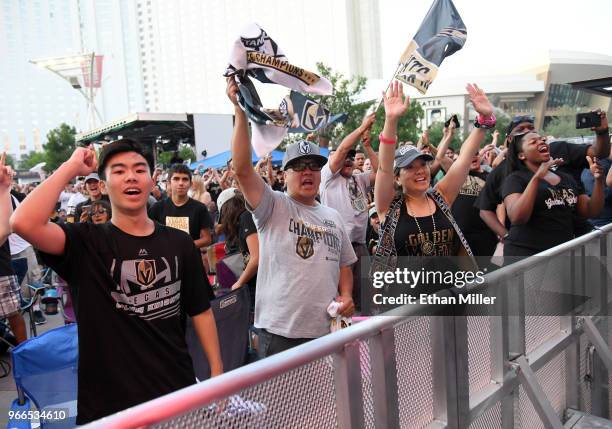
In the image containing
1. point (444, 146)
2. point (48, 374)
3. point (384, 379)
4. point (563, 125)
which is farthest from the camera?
point (563, 125)

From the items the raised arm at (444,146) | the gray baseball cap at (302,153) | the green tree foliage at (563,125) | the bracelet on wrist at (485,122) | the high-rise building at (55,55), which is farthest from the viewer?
the high-rise building at (55,55)

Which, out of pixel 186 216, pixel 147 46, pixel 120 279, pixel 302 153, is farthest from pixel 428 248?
pixel 147 46

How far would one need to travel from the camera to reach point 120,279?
219 centimetres

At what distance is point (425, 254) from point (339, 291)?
0.67 metres

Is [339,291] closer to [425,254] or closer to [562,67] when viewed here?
[425,254]

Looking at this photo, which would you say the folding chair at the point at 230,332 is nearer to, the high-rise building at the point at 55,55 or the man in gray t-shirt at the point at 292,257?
the man in gray t-shirt at the point at 292,257

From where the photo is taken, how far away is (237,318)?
3682 mm

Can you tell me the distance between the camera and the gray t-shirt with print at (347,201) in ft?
18.1

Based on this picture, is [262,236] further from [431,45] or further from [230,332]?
[431,45]

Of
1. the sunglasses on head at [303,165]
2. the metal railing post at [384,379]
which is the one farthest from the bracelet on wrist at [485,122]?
the metal railing post at [384,379]

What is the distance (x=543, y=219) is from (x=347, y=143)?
1643 millimetres

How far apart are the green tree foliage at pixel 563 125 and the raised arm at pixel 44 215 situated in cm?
8261

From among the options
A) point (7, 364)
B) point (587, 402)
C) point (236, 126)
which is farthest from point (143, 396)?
point (7, 364)

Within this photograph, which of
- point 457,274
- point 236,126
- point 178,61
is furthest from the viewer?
point 178,61
